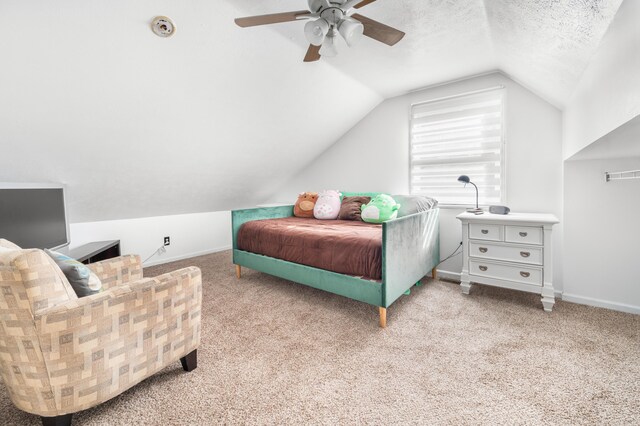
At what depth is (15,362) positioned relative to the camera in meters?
1.00

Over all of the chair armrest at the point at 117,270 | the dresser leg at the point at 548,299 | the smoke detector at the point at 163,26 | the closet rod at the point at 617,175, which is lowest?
the dresser leg at the point at 548,299

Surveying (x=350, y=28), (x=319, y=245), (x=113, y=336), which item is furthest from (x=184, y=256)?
(x=350, y=28)

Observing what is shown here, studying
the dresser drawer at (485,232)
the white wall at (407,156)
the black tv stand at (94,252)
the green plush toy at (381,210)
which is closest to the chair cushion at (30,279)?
the black tv stand at (94,252)

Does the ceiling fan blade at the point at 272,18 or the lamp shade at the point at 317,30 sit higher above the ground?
the ceiling fan blade at the point at 272,18

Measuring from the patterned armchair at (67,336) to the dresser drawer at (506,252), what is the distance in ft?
7.88

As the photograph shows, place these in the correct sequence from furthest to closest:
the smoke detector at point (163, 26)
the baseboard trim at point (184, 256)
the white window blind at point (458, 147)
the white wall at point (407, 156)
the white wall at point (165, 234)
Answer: the baseboard trim at point (184, 256) → the white wall at point (165, 234) → the white window blind at point (458, 147) → the white wall at point (407, 156) → the smoke detector at point (163, 26)

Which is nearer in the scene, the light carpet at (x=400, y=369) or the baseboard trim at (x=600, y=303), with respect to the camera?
the light carpet at (x=400, y=369)

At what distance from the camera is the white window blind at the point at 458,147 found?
274cm

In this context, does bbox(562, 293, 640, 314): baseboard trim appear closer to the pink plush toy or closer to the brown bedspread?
the brown bedspread

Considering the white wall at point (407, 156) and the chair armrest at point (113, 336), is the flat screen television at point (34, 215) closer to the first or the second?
the chair armrest at point (113, 336)

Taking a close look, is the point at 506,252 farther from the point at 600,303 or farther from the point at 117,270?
the point at 117,270

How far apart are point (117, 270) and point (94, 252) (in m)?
1.14

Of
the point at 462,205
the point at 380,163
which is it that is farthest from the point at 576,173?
the point at 380,163

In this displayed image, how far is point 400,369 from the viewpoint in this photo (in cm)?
148
